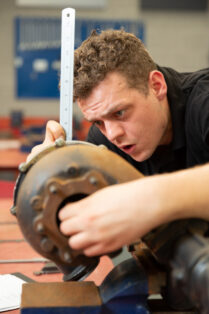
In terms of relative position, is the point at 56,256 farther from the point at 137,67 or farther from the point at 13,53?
the point at 13,53

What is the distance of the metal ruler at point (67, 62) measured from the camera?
40.3 inches

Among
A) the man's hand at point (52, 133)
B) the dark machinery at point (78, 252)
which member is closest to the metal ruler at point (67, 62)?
the man's hand at point (52, 133)

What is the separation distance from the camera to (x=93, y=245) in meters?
0.71

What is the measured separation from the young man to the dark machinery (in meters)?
0.03

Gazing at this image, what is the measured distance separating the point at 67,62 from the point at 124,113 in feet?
0.82

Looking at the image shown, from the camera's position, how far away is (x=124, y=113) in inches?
47.1

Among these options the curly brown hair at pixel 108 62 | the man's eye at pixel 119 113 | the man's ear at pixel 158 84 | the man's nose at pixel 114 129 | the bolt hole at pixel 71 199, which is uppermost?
the curly brown hair at pixel 108 62

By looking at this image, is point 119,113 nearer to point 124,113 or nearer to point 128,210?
point 124,113

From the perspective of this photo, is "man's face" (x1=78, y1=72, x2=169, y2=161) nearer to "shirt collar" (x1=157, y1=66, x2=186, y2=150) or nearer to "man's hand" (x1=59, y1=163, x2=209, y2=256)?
"shirt collar" (x1=157, y1=66, x2=186, y2=150)

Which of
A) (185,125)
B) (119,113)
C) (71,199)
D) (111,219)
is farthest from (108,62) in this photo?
(111,219)

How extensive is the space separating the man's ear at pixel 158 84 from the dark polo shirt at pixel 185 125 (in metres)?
0.04

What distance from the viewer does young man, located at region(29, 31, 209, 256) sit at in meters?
0.69

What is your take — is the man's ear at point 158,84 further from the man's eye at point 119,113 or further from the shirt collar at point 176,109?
the man's eye at point 119,113

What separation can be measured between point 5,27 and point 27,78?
0.59 metres
